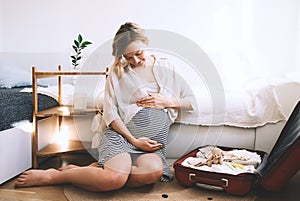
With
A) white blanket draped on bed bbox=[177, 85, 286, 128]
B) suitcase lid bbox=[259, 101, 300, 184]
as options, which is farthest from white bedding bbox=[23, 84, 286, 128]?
suitcase lid bbox=[259, 101, 300, 184]

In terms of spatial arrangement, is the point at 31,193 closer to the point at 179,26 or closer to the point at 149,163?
the point at 149,163

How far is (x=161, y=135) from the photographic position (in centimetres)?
179

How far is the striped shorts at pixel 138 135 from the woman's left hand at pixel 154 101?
2cm

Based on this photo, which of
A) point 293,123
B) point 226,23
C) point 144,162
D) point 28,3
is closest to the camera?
point 144,162

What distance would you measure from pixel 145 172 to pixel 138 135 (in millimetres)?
188

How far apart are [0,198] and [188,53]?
3.55ft

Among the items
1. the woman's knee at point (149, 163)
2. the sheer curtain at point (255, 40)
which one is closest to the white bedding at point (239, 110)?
the woman's knee at point (149, 163)

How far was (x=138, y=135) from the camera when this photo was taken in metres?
1.75

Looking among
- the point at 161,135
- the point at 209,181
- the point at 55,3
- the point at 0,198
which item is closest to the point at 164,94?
the point at 161,135

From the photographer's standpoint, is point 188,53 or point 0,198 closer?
point 0,198

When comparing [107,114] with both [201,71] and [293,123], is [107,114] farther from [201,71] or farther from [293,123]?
[293,123]

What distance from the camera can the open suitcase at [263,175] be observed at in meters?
1.49

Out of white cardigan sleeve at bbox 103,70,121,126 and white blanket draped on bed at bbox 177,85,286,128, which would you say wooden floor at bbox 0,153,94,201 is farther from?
white blanket draped on bed at bbox 177,85,286,128

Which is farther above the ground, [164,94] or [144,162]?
[164,94]
